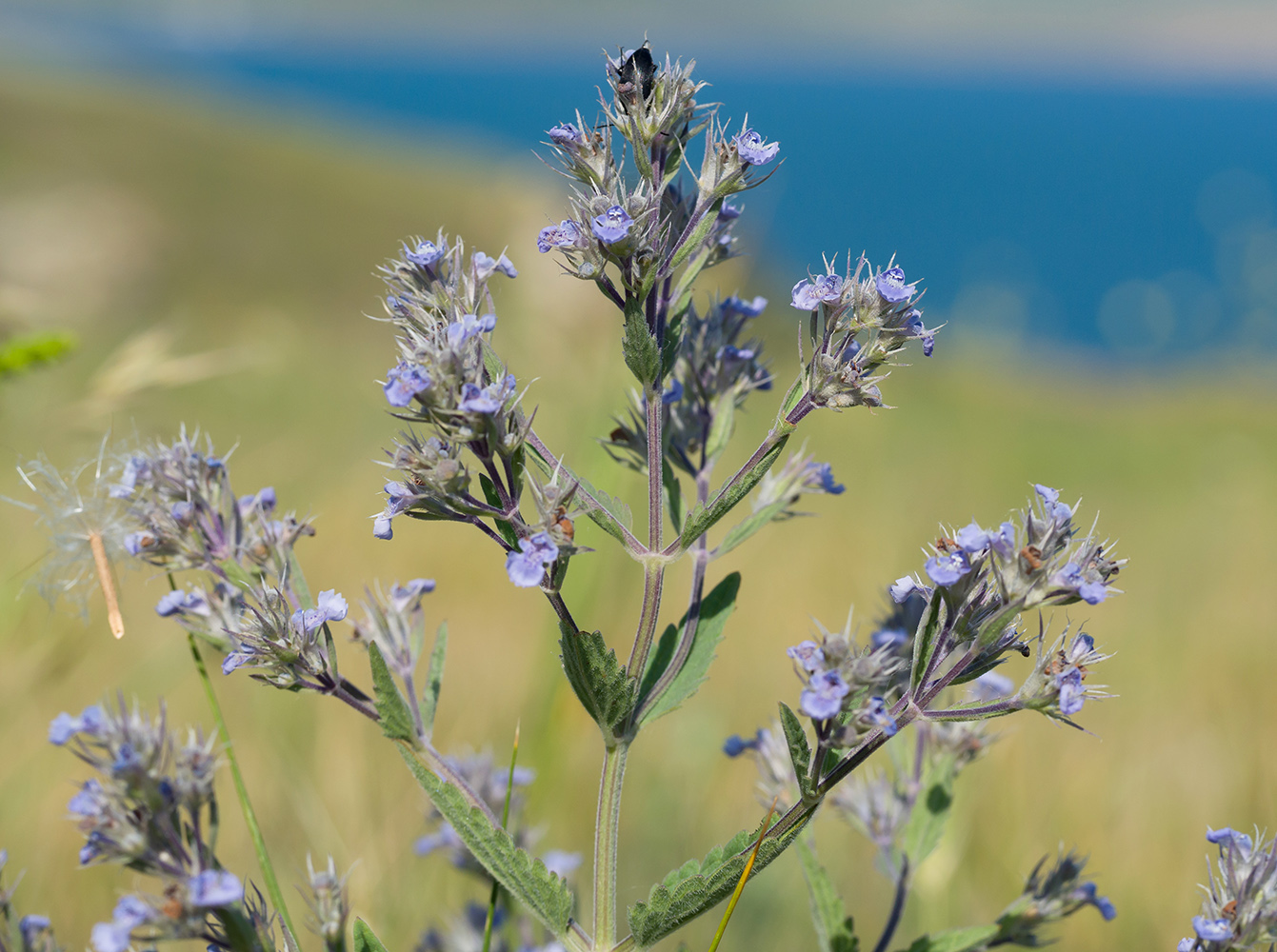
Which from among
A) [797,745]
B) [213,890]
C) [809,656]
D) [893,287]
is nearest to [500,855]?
[213,890]

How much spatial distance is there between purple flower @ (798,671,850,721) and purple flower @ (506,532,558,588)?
0.52 m

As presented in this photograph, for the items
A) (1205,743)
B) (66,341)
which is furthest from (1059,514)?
(1205,743)

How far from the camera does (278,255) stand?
84.8 ft

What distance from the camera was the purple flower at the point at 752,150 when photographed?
2076 millimetres

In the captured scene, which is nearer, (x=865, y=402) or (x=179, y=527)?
(x=865, y=402)

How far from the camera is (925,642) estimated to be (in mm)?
1957

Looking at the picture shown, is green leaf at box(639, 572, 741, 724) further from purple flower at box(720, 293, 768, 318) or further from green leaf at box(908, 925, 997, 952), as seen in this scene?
green leaf at box(908, 925, 997, 952)

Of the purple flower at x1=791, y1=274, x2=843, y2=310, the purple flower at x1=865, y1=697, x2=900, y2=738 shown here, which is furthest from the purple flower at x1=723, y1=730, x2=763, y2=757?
the purple flower at x1=791, y1=274, x2=843, y2=310

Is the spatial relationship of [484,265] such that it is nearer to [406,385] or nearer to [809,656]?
[406,385]

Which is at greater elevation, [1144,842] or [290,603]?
[290,603]

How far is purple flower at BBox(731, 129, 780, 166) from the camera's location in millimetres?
2076

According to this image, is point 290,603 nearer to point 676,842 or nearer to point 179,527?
point 179,527

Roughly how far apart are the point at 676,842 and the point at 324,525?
415 cm

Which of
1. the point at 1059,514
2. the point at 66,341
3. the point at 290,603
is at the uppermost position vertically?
the point at 66,341
